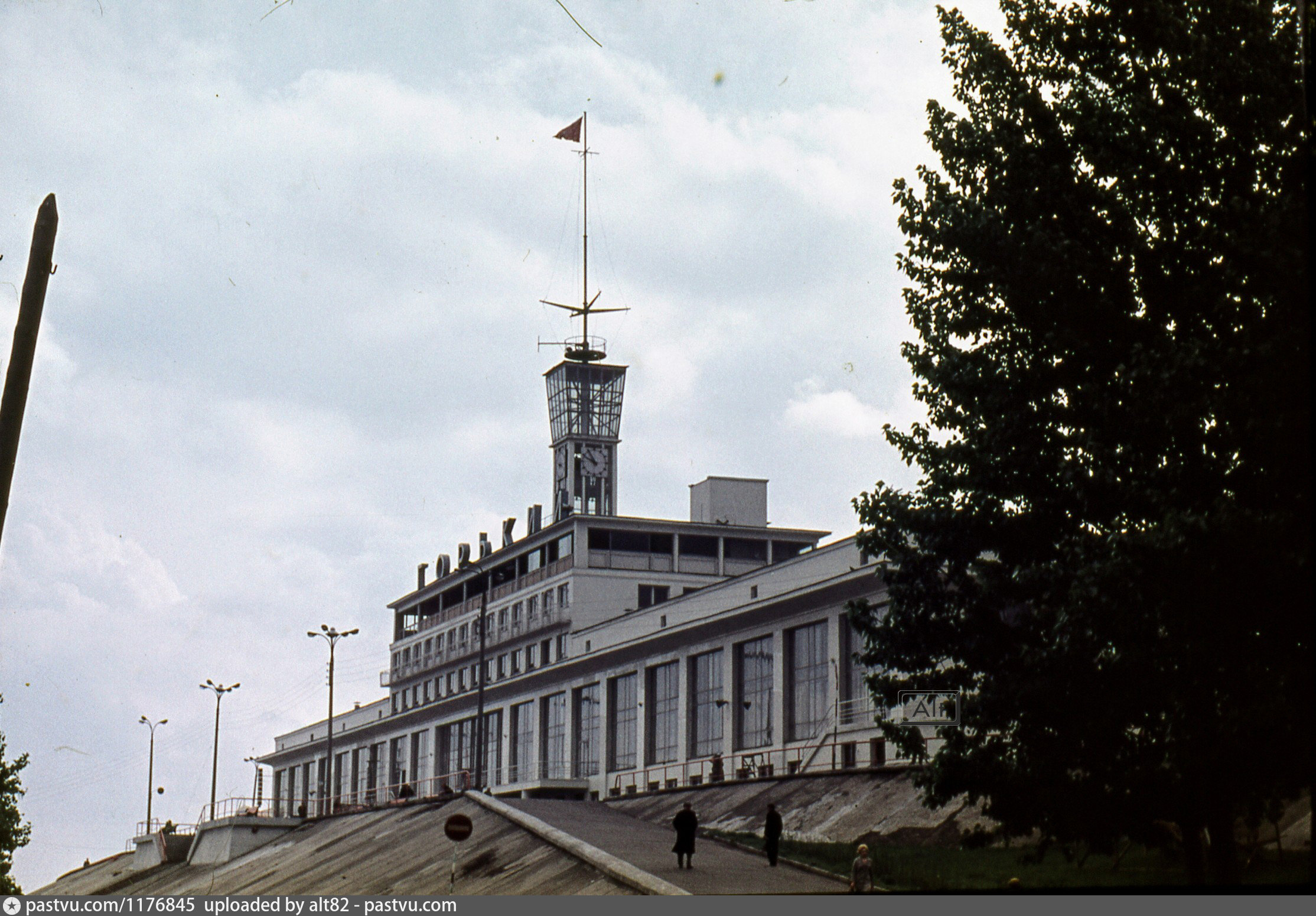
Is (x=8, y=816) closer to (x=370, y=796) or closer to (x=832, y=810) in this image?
(x=832, y=810)

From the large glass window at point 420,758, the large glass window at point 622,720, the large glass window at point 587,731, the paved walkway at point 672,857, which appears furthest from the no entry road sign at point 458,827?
the large glass window at point 420,758

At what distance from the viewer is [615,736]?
233 ft

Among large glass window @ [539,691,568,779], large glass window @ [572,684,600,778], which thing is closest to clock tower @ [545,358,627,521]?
large glass window @ [539,691,568,779]

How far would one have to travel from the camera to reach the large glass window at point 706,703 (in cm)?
6138

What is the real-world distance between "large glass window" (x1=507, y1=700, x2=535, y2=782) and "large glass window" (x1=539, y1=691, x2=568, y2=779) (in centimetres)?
138

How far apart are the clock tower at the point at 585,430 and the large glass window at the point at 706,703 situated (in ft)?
133

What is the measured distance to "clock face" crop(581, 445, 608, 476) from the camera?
104m

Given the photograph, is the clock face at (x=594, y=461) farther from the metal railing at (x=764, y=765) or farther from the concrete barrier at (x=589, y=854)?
the concrete barrier at (x=589, y=854)

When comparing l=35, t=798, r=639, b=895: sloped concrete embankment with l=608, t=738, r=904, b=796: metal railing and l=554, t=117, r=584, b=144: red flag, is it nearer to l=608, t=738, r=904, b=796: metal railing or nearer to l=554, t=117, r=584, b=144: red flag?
l=608, t=738, r=904, b=796: metal railing

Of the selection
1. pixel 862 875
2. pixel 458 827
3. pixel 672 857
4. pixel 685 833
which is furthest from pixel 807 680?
pixel 862 875

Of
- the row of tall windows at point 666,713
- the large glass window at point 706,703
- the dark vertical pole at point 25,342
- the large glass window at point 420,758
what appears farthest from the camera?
the large glass window at point 420,758

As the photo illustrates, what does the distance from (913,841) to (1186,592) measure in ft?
59.1

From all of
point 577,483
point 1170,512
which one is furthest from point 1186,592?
→ point 577,483

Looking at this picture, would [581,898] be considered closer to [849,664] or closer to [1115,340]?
[1115,340]
